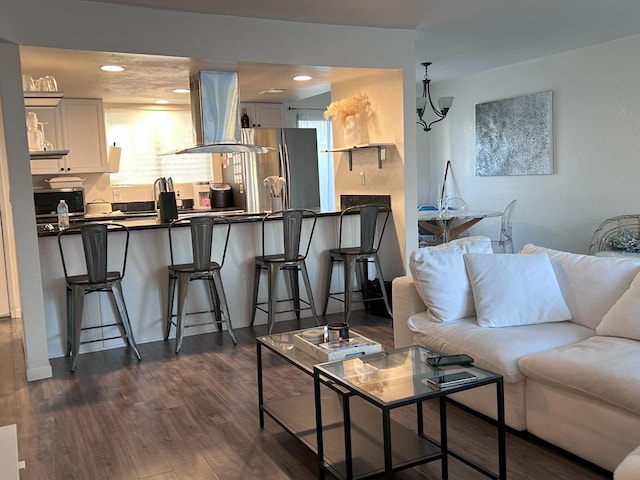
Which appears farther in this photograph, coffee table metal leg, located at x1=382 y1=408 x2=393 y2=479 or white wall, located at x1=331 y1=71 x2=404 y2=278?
white wall, located at x1=331 y1=71 x2=404 y2=278

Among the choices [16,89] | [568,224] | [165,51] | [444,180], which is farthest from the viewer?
[444,180]

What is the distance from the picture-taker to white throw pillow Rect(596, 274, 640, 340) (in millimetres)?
2643

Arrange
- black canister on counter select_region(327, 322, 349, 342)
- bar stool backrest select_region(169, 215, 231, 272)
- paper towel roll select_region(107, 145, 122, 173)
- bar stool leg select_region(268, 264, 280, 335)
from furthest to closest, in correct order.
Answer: paper towel roll select_region(107, 145, 122, 173), bar stool leg select_region(268, 264, 280, 335), bar stool backrest select_region(169, 215, 231, 272), black canister on counter select_region(327, 322, 349, 342)

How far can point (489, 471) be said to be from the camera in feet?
7.69

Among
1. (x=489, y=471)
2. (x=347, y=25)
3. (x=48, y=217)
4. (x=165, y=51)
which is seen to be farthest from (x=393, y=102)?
(x=48, y=217)

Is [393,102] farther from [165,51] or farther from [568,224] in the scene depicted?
[568,224]

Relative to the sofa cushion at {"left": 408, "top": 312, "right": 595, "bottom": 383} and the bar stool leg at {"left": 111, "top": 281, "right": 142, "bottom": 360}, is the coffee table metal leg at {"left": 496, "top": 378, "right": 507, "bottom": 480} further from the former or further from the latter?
the bar stool leg at {"left": 111, "top": 281, "right": 142, "bottom": 360}

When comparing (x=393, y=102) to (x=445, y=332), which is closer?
(x=445, y=332)

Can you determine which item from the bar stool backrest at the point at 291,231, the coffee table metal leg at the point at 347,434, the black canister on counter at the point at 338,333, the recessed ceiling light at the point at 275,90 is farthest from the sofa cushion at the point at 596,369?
the recessed ceiling light at the point at 275,90

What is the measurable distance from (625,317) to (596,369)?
0.50 m

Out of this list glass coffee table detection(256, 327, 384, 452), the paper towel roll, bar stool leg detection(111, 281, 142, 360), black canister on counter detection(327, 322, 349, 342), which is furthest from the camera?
the paper towel roll

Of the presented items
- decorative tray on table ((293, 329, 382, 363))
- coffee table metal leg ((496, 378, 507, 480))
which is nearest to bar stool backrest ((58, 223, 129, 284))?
decorative tray on table ((293, 329, 382, 363))

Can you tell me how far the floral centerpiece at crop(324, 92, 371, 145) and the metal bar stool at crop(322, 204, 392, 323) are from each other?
0.75m

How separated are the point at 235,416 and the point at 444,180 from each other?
5.67m
